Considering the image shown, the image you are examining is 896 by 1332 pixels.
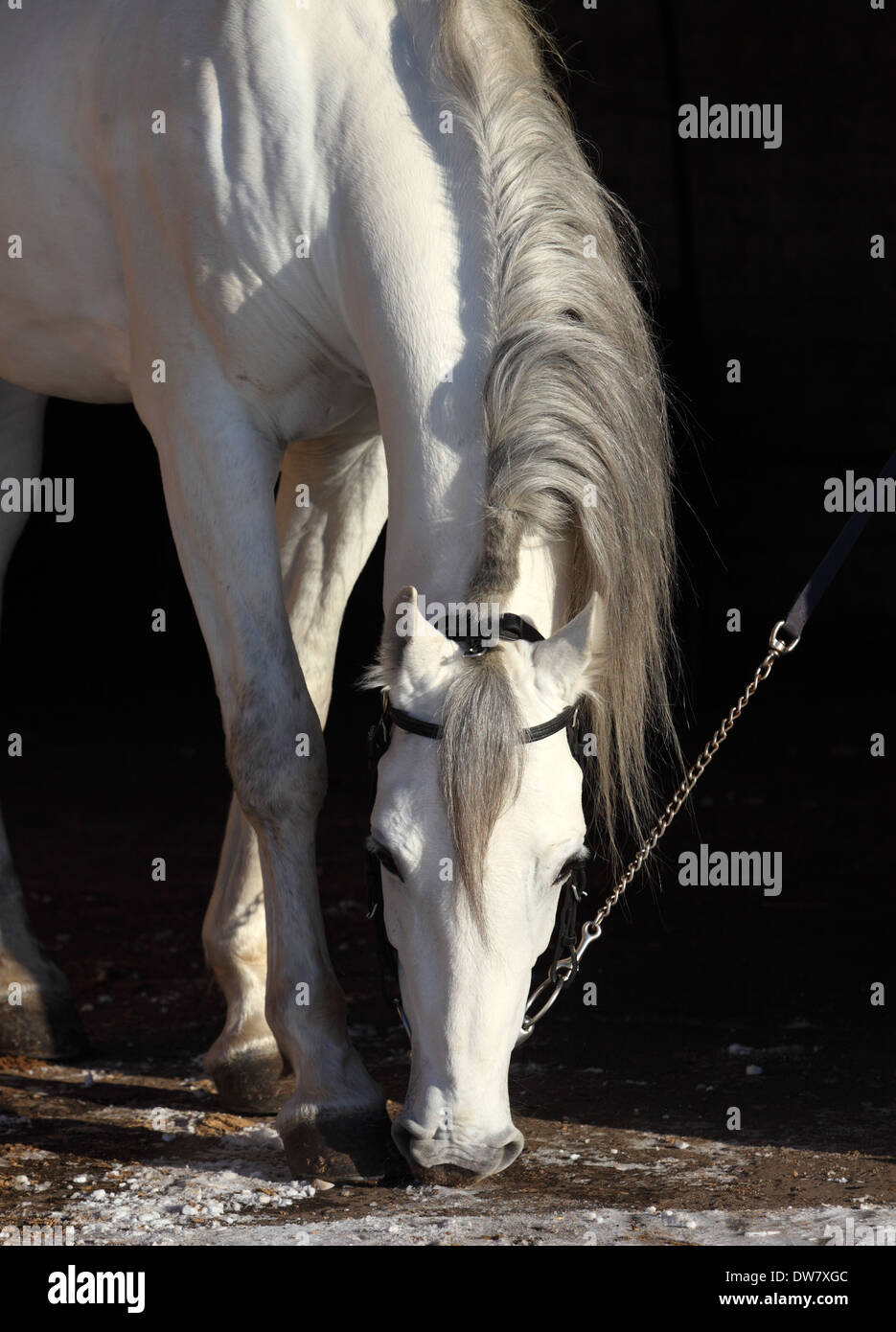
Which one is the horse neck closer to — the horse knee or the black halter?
the black halter

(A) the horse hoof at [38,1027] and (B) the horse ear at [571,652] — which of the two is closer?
(B) the horse ear at [571,652]

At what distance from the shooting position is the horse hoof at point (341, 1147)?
9.70 feet

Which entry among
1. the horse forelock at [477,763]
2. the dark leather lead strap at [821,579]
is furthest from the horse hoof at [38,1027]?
the dark leather lead strap at [821,579]

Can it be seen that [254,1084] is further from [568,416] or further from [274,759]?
[568,416]

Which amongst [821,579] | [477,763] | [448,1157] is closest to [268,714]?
[477,763]

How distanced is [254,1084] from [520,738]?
133cm

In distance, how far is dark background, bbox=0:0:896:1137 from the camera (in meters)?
4.80

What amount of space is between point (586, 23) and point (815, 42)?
1.02m

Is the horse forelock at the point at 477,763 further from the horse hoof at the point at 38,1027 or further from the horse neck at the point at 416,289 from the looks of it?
the horse hoof at the point at 38,1027

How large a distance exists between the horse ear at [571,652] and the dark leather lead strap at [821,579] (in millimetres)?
533

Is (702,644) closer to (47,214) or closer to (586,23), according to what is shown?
(586,23)

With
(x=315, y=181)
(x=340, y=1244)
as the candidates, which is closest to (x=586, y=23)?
(x=315, y=181)

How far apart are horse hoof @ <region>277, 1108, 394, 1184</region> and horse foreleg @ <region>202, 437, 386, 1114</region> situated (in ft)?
1.68

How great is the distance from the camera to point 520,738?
2520 millimetres
